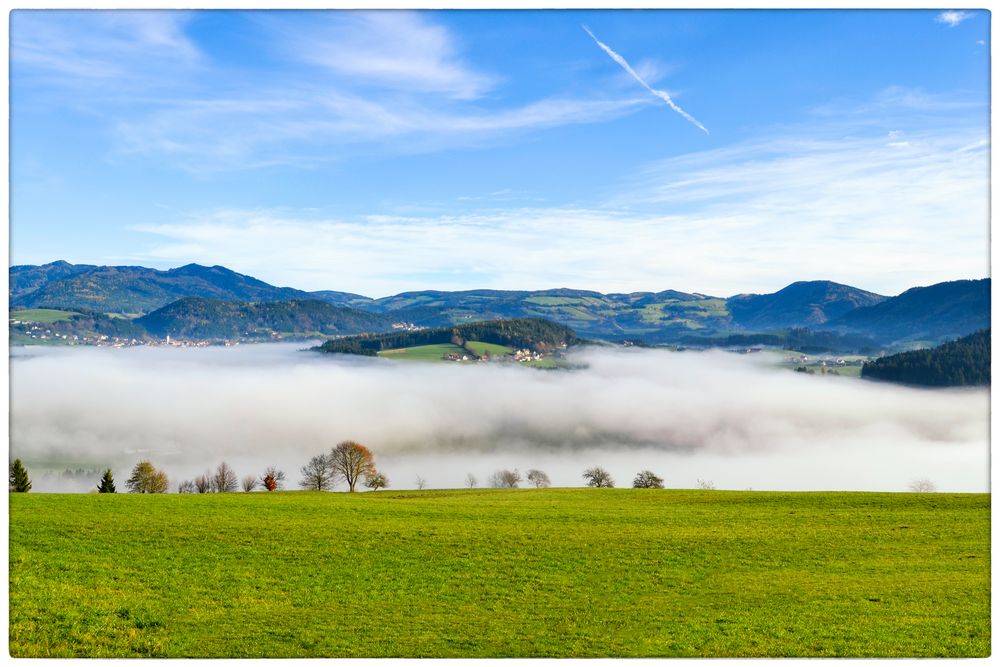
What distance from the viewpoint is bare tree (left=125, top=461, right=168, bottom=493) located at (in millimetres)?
59625

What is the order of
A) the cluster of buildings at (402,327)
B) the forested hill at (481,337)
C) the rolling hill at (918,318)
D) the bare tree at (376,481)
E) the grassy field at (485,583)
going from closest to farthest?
the grassy field at (485,583), the rolling hill at (918,318), the bare tree at (376,481), the forested hill at (481,337), the cluster of buildings at (402,327)

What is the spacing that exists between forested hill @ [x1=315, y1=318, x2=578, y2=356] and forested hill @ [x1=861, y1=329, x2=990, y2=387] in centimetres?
4611

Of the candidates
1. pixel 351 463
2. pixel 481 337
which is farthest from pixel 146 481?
pixel 481 337

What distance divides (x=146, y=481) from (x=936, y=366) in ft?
283

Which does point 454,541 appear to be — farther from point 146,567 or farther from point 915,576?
point 915,576

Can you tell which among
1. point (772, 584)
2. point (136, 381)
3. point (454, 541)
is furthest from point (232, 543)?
point (136, 381)

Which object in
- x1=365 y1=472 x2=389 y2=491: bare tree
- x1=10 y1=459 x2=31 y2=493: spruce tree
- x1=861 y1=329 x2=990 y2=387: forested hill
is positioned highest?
x1=861 y1=329 x2=990 y2=387: forested hill

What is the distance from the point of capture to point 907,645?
39.5 ft

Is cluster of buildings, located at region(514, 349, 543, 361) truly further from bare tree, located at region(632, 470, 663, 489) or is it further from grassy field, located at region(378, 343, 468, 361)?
bare tree, located at region(632, 470, 663, 489)

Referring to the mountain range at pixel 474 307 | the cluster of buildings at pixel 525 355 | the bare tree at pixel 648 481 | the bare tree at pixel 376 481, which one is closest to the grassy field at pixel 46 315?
the mountain range at pixel 474 307

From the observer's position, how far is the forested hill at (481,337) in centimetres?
10462

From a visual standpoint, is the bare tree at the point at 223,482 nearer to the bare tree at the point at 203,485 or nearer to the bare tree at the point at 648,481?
the bare tree at the point at 203,485

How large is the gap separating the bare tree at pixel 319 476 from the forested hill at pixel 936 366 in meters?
55.0

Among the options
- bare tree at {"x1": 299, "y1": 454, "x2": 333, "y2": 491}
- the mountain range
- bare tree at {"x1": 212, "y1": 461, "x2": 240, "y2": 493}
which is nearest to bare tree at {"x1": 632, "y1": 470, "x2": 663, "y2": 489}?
the mountain range
